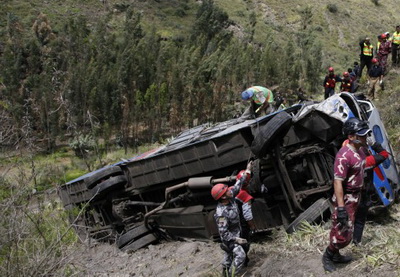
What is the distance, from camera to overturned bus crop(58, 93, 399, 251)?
5.52 meters

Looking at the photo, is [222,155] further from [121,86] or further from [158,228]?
[121,86]

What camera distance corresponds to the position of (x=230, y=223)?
503cm

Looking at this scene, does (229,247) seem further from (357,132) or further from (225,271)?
(357,132)

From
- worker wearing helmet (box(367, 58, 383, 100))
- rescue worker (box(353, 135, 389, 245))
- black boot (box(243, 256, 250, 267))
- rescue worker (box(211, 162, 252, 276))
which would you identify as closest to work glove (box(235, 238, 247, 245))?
rescue worker (box(211, 162, 252, 276))

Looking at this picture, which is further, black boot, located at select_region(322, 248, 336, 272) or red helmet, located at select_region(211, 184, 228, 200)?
red helmet, located at select_region(211, 184, 228, 200)

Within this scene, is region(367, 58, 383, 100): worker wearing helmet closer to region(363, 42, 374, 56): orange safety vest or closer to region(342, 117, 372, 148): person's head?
region(363, 42, 374, 56): orange safety vest

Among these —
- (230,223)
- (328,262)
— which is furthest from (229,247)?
(328,262)

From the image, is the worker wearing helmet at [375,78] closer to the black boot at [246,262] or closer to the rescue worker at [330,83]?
the rescue worker at [330,83]

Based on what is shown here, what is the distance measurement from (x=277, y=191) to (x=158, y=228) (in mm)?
2551

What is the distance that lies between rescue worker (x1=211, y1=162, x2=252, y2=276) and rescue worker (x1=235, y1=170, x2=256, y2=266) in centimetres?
11

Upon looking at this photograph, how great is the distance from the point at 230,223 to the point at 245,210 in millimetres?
291

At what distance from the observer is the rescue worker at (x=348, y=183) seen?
4059 millimetres

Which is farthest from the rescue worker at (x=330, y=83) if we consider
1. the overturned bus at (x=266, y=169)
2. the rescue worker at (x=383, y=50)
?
the overturned bus at (x=266, y=169)

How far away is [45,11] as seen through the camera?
3956 cm
